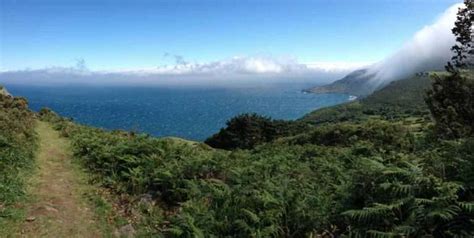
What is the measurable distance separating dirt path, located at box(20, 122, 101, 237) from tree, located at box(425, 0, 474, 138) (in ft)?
65.9

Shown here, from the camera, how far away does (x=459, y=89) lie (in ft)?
90.0

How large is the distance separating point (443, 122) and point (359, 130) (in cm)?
2262

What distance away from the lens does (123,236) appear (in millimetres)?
10320

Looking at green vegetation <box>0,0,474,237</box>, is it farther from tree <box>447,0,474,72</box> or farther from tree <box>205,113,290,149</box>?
tree <box>205,113,290,149</box>

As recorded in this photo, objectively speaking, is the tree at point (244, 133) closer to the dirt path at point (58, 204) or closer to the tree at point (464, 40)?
the tree at point (464, 40)

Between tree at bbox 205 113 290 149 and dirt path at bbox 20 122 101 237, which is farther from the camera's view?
tree at bbox 205 113 290 149

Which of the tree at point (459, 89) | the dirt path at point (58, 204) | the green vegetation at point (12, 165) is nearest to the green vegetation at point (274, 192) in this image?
the green vegetation at point (12, 165)

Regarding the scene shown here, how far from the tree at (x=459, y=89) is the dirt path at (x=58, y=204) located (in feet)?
65.9

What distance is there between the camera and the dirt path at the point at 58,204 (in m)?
10.6

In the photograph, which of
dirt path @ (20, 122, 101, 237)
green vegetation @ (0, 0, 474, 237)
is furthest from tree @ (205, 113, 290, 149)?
green vegetation @ (0, 0, 474, 237)

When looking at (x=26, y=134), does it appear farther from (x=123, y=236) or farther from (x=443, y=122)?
(x=443, y=122)

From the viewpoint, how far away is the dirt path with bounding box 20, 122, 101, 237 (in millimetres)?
10555

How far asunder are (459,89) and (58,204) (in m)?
24.6

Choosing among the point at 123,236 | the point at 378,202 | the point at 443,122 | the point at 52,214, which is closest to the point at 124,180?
the point at 52,214
